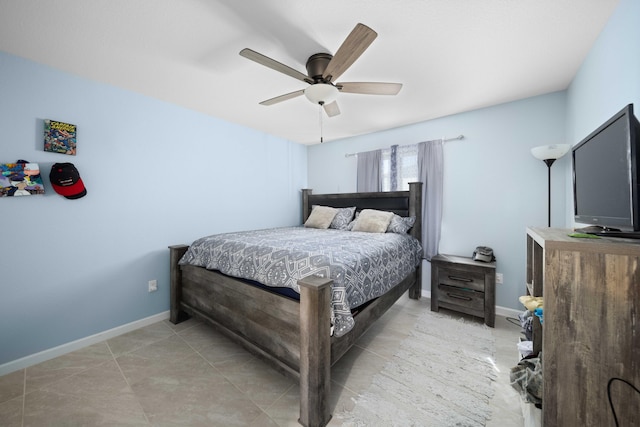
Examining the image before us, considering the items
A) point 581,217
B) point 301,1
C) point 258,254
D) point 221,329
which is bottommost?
point 221,329

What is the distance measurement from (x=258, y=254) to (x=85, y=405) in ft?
4.57

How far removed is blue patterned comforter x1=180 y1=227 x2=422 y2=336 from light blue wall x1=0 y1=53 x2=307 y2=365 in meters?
0.58

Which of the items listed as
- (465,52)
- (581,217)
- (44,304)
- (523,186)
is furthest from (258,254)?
(523,186)

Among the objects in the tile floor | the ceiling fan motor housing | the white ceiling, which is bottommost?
the tile floor

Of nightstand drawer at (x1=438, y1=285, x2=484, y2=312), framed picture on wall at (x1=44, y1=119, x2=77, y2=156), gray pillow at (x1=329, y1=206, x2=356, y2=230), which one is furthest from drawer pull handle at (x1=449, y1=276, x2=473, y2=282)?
framed picture on wall at (x1=44, y1=119, x2=77, y2=156)

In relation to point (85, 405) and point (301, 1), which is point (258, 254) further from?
point (301, 1)

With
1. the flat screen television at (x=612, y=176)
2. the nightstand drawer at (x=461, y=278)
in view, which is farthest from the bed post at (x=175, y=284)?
the flat screen television at (x=612, y=176)

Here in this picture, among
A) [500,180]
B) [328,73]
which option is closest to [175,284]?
[328,73]

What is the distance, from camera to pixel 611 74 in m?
1.48

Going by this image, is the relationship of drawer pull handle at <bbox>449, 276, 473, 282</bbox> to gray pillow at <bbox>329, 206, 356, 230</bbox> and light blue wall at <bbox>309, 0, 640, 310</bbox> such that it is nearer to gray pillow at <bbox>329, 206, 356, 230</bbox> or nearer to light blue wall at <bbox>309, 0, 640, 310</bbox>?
light blue wall at <bbox>309, 0, 640, 310</bbox>

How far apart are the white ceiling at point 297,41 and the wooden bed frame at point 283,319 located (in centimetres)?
165

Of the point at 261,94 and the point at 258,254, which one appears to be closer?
the point at 258,254

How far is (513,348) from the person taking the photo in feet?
6.73

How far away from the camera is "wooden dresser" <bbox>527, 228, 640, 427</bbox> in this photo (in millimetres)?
823
